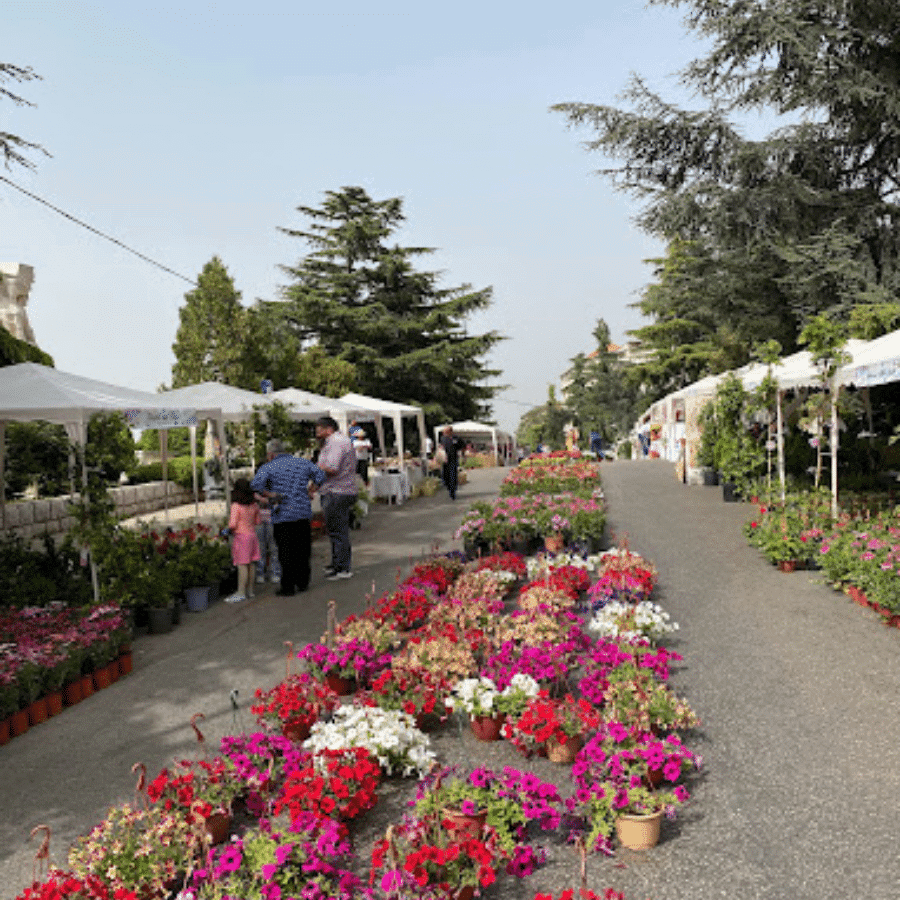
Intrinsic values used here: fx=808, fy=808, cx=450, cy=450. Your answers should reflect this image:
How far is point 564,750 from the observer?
4410 mm

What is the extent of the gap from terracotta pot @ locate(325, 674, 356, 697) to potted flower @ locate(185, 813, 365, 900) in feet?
8.31

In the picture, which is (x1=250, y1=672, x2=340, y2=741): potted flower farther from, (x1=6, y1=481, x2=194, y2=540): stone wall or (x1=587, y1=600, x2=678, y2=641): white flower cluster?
(x1=6, y1=481, x2=194, y2=540): stone wall

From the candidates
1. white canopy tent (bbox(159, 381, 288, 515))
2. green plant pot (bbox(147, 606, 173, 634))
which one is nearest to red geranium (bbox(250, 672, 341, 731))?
green plant pot (bbox(147, 606, 173, 634))

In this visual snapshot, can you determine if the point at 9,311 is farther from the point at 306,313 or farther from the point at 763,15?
the point at 763,15

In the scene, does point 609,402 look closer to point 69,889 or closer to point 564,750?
point 564,750

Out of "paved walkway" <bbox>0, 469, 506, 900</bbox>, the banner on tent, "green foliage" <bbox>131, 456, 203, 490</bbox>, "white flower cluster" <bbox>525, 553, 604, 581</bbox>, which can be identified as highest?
the banner on tent

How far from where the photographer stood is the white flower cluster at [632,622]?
598 centimetres

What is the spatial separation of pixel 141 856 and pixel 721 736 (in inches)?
125

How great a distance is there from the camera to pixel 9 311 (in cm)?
2898

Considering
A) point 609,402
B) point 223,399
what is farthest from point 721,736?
point 609,402

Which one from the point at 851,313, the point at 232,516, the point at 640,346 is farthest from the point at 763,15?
the point at 640,346

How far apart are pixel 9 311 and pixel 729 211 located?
24.9 m

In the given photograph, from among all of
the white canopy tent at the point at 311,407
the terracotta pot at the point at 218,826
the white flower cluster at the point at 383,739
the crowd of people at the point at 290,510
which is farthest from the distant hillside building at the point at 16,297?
the terracotta pot at the point at 218,826

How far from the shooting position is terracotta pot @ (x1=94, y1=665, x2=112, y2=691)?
6.36 meters
